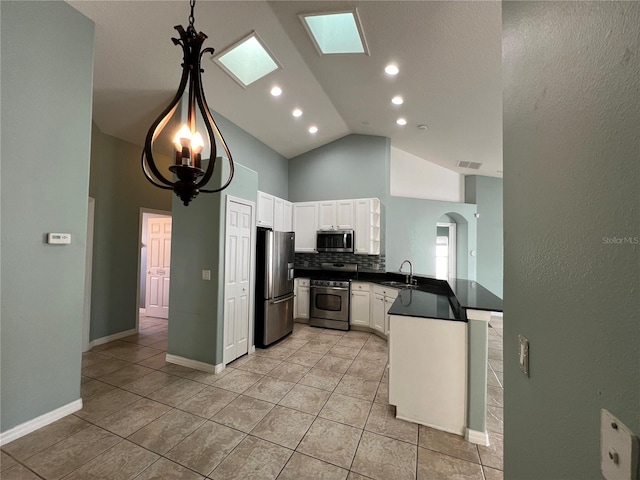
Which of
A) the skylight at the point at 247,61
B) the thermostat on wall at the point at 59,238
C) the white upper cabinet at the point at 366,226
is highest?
the skylight at the point at 247,61

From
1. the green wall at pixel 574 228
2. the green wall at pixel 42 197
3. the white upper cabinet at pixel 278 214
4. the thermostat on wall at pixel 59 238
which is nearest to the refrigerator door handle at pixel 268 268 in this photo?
the white upper cabinet at pixel 278 214

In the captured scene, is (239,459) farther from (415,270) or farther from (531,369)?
(415,270)

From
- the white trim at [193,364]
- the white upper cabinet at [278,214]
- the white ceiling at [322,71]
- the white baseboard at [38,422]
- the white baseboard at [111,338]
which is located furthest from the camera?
the white upper cabinet at [278,214]

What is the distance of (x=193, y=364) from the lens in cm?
316

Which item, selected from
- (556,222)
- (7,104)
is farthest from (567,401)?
(7,104)

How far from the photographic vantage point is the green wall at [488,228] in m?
5.78

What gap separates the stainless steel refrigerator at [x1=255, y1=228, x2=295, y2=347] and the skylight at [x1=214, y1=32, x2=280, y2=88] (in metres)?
1.99

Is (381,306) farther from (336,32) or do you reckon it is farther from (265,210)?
(336,32)

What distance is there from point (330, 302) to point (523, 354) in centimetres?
411

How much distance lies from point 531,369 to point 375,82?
351 cm

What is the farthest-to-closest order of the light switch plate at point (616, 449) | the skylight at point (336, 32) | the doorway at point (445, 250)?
the doorway at point (445, 250), the skylight at point (336, 32), the light switch plate at point (616, 449)

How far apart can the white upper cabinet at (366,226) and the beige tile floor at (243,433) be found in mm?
2196

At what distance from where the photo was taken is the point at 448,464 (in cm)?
179
